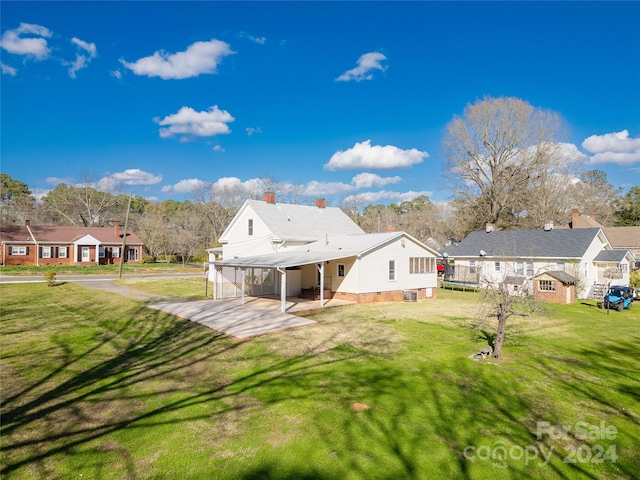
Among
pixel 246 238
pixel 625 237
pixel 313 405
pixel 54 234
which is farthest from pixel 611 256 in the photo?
pixel 54 234

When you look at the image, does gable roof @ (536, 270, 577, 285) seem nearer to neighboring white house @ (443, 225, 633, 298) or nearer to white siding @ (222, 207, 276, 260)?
neighboring white house @ (443, 225, 633, 298)

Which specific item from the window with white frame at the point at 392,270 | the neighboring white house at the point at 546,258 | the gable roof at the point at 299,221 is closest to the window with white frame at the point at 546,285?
the neighboring white house at the point at 546,258

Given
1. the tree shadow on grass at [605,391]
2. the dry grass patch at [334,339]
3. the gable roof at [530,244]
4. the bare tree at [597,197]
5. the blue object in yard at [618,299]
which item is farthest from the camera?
the bare tree at [597,197]

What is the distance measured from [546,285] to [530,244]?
5908mm

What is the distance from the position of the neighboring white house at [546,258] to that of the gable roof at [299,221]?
32.6ft

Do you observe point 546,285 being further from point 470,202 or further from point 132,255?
point 132,255

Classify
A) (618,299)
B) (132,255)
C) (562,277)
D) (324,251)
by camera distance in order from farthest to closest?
(132,255)
(562,277)
(324,251)
(618,299)

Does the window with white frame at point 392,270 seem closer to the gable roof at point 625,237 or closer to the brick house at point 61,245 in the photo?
the gable roof at point 625,237

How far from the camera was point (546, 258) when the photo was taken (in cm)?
2689

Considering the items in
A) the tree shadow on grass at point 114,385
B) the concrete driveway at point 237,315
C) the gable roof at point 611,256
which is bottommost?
the tree shadow on grass at point 114,385

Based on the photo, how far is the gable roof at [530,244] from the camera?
87.1 feet

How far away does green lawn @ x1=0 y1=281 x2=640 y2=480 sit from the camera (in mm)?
5535

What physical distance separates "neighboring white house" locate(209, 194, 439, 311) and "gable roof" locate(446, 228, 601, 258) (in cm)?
819

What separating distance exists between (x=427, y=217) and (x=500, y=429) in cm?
6315
